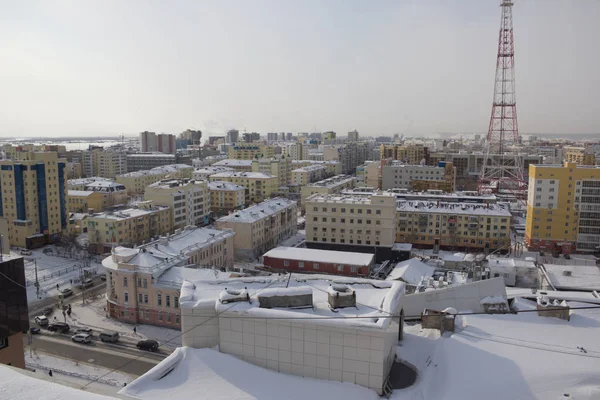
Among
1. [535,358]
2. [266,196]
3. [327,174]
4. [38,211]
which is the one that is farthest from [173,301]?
[327,174]

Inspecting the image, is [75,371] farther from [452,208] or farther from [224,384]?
[452,208]

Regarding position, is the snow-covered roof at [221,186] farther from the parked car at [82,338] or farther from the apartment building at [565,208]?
the parked car at [82,338]

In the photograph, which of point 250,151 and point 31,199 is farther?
point 250,151

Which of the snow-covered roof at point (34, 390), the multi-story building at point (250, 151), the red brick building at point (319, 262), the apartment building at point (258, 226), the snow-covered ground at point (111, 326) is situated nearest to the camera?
the snow-covered roof at point (34, 390)

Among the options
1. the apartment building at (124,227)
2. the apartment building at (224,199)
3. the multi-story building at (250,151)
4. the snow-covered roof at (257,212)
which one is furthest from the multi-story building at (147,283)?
the multi-story building at (250,151)

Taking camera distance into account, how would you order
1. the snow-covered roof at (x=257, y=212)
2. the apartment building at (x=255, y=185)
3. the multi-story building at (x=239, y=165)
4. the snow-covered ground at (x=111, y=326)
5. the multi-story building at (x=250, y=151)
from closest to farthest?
the snow-covered ground at (x=111, y=326) → the snow-covered roof at (x=257, y=212) → the apartment building at (x=255, y=185) → the multi-story building at (x=239, y=165) → the multi-story building at (x=250, y=151)

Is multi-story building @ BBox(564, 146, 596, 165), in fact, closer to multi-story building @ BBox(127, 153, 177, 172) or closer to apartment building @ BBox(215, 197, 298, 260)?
apartment building @ BBox(215, 197, 298, 260)

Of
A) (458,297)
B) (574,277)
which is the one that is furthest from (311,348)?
(574,277)
